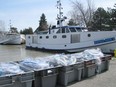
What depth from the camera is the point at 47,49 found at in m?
26.2

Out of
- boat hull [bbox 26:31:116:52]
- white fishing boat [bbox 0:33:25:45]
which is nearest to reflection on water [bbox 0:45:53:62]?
boat hull [bbox 26:31:116:52]

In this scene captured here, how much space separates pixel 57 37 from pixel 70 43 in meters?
2.01

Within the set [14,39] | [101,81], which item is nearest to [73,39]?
[101,81]

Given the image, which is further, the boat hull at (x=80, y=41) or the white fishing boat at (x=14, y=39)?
the white fishing boat at (x=14, y=39)

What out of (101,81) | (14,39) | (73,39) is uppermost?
(73,39)

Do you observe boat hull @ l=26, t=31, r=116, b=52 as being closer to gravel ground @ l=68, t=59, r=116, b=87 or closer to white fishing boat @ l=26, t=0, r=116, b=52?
white fishing boat @ l=26, t=0, r=116, b=52

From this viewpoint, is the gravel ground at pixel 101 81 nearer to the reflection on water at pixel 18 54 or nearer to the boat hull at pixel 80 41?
the boat hull at pixel 80 41

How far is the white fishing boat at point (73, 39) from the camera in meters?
20.6

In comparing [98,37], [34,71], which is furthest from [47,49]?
[34,71]

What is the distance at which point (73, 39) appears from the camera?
22.5 metres

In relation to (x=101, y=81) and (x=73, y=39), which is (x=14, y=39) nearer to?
(x=73, y=39)

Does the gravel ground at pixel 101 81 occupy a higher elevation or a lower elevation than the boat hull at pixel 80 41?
lower

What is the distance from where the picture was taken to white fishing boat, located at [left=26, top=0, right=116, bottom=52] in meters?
20.6

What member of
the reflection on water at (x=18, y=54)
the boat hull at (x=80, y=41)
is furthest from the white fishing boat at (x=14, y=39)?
the boat hull at (x=80, y=41)
